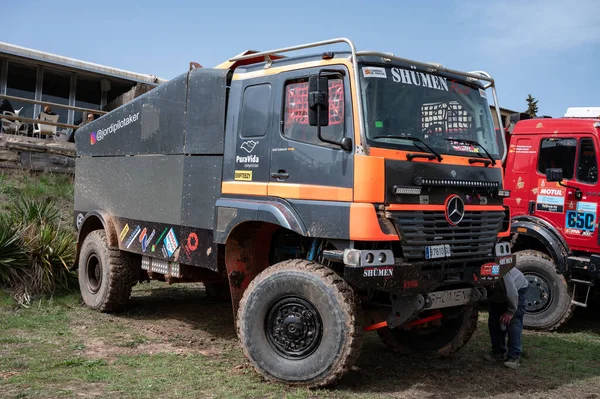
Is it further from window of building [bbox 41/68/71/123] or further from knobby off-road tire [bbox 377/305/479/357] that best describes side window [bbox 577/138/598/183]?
window of building [bbox 41/68/71/123]

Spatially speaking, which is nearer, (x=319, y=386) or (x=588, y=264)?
(x=319, y=386)

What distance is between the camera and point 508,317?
6469 mm

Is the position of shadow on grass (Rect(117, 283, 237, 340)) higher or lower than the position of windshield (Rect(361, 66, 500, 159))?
lower

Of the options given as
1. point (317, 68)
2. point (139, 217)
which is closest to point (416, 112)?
point (317, 68)

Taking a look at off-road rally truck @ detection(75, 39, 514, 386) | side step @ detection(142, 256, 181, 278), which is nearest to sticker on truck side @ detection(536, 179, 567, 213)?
off-road rally truck @ detection(75, 39, 514, 386)

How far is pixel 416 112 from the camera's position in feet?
18.5

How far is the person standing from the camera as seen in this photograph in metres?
6.45

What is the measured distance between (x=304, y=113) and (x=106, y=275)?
4.00 metres

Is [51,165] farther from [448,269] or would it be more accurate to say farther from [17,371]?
[448,269]

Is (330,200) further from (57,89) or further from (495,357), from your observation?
(57,89)

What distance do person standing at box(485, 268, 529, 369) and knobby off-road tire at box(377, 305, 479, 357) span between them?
0.30 meters

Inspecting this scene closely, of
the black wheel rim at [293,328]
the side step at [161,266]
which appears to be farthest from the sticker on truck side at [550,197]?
the side step at [161,266]

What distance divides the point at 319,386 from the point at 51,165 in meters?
11.7

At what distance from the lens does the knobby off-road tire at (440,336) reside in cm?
656
